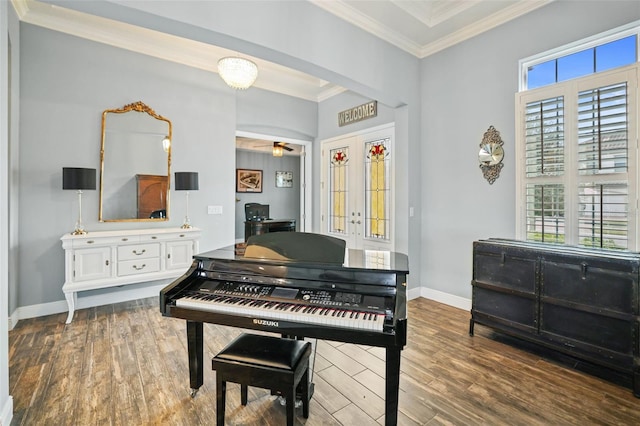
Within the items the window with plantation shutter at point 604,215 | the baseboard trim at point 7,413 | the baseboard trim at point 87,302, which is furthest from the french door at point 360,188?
the baseboard trim at point 7,413

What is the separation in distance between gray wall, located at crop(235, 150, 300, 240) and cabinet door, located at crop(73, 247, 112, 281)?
5.32 metres

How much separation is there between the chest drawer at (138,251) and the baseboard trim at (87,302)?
63 centimetres

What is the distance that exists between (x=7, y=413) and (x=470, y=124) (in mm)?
4478

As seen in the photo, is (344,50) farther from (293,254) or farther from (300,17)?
(293,254)

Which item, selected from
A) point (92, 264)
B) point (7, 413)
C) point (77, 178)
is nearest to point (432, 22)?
point (77, 178)

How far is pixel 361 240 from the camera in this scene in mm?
4883

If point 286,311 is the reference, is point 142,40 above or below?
above

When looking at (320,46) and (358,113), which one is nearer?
(320,46)

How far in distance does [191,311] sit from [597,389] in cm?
271

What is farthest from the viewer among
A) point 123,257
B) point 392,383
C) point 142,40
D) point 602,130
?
point 142,40

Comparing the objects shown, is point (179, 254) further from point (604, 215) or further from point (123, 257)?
point (604, 215)

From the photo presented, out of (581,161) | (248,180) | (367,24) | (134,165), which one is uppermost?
(367,24)

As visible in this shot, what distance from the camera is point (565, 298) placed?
2.32 m

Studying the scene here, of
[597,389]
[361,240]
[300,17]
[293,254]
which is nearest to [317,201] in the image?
[361,240]
